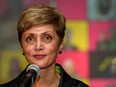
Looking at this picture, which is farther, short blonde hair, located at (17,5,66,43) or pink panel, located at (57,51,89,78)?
pink panel, located at (57,51,89,78)

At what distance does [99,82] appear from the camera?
3.82m

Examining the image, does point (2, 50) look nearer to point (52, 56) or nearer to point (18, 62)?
point (18, 62)

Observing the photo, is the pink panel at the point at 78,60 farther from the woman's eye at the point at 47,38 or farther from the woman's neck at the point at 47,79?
the woman's eye at the point at 47,38

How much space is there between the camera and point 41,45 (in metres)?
1.81

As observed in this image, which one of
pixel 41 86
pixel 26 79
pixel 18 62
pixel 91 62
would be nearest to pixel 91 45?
pixel 91 62

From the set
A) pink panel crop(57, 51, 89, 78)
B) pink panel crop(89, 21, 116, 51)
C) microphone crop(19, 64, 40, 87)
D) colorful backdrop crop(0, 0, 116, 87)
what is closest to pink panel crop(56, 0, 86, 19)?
colorful backdrop crop(0, 0, 116, 87)

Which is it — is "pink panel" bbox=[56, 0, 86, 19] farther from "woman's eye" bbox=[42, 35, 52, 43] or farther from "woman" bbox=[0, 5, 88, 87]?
"woman's eye" bbox=[42, 35, 52, 43]

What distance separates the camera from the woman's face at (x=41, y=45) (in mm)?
1804

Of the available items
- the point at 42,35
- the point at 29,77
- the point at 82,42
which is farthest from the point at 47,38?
the point at 82,42

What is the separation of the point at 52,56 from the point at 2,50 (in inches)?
80.0

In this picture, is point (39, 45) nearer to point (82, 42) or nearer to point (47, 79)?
point (47, 79)

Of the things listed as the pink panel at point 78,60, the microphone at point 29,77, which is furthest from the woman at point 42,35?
the pink panel at point 78,60

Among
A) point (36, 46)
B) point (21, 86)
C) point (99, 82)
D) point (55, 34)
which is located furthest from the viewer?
point (99, 82)

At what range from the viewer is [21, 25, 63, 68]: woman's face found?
1.80 m
